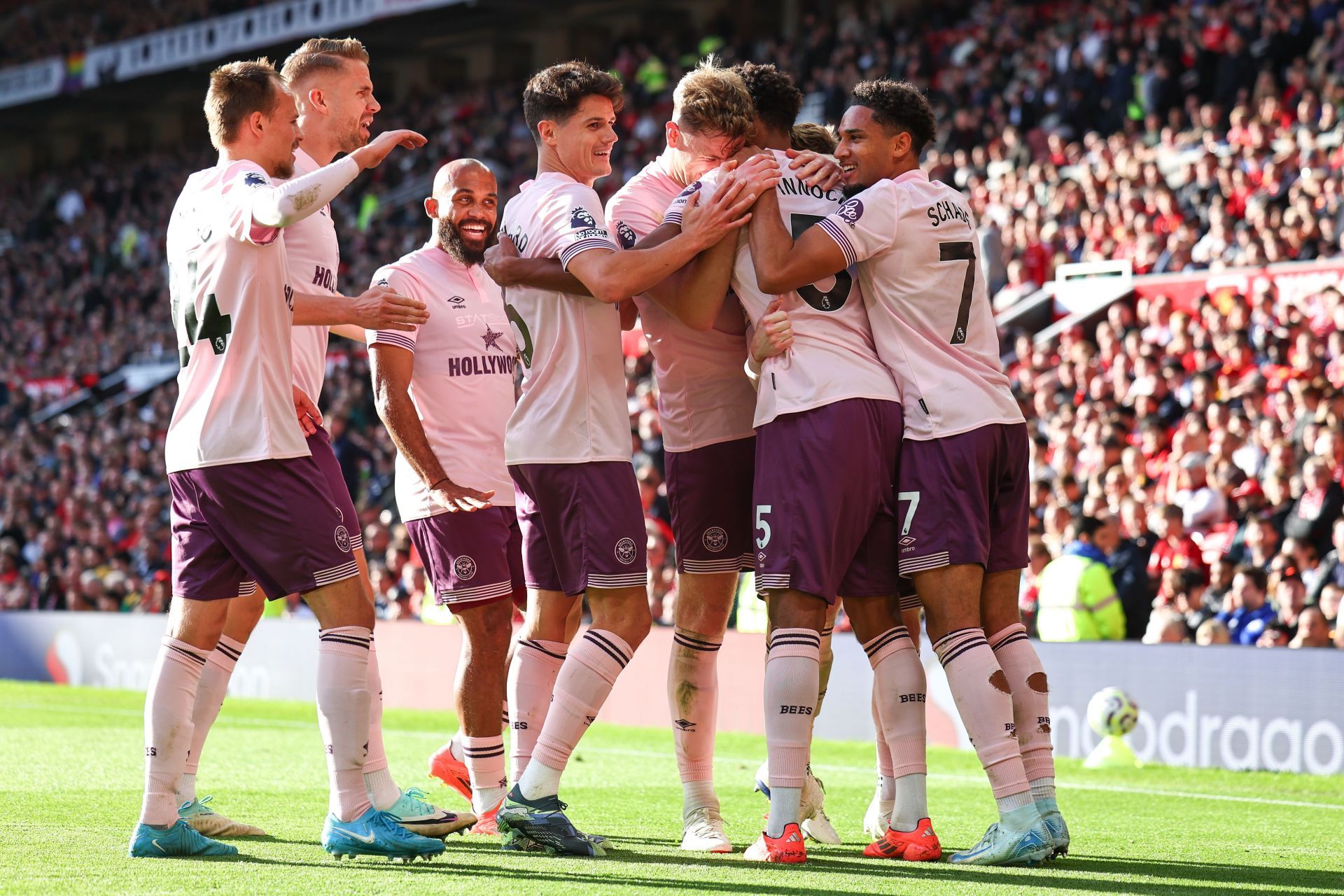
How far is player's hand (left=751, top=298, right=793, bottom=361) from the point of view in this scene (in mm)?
4969

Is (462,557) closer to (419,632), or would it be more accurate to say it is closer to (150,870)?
(150,870)

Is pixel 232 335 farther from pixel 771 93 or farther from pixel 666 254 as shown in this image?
pixel 771 93

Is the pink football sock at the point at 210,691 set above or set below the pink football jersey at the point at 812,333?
below

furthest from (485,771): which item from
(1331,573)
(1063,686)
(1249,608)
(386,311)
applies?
(1331,573)

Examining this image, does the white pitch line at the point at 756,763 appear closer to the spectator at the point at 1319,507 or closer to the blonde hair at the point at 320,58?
the spectator at the point at 1319,507

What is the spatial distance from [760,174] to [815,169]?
0.82 feet

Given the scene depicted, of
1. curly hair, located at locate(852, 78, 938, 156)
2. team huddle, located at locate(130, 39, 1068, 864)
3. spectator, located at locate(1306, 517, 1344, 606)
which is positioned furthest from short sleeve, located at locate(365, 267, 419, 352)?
spectator, located at locate(1306, 517, 1344, 606)

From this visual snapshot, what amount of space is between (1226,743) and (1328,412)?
290 cm

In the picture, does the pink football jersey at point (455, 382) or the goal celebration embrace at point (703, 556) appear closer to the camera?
the goal celebration embrace at point (703, 556)

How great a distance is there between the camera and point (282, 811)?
20.7 feet

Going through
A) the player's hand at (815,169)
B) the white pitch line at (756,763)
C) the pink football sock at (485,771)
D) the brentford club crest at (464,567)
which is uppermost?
→ the player's hand at (815,169)

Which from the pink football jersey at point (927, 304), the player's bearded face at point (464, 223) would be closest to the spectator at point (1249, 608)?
the pink football jersey at point (927, 304)

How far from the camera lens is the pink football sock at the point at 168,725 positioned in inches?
191

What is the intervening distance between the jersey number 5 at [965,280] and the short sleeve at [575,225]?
1.08 meters
